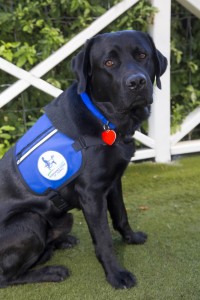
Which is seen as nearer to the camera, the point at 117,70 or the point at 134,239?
the point at 117,70

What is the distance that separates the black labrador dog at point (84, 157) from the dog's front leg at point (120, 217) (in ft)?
1.10

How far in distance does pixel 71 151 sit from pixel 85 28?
195 centimetres

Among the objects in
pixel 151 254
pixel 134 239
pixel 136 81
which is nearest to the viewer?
pixel 136 81

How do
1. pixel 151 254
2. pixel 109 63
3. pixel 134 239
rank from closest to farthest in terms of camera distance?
pixel 109 63, pixel 151 254, pixel 134 239

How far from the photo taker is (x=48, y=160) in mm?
2395

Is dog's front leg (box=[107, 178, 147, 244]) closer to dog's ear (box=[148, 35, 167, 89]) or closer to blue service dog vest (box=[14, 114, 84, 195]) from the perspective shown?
blue service dog vest (box=[14, 114, 84, 195])

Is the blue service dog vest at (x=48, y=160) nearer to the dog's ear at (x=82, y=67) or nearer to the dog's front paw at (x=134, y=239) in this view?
the dog's ear at (x=82, y=67)

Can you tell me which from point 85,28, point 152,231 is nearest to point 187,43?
point 85,28

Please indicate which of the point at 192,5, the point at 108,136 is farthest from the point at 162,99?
the point at 108,136

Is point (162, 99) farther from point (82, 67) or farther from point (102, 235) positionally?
point (102, 235)

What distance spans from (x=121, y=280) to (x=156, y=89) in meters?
2.21

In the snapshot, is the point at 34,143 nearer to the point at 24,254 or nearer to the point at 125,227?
the point at 24,254

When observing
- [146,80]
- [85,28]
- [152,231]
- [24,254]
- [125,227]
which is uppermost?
[146,80]

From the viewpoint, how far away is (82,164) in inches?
A: 92.7
